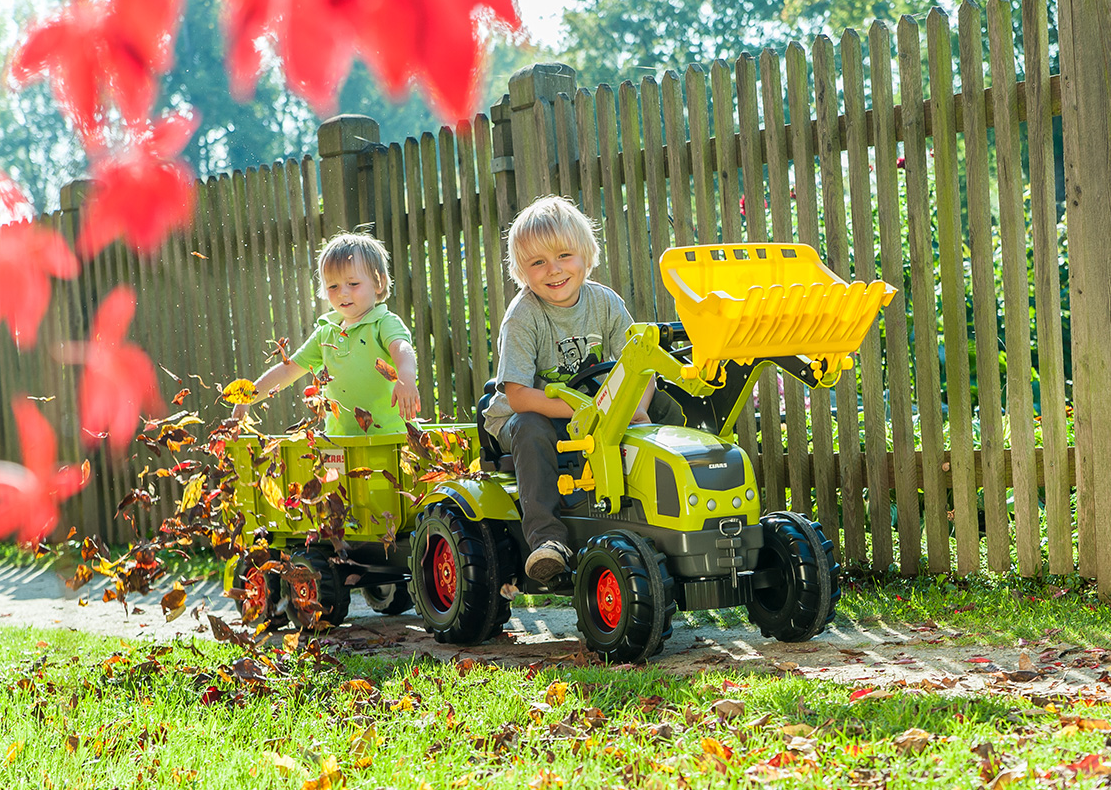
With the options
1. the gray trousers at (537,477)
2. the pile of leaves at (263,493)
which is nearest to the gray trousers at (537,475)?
the gray trousers at (537,477)

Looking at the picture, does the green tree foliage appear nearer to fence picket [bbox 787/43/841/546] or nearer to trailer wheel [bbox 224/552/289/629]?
trailer wheel [bbox 224/552/289/629]

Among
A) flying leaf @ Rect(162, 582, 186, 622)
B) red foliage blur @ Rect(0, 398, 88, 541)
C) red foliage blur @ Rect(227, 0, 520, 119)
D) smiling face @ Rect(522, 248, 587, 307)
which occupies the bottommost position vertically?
flying leaf @ Rect(162, 582, 186, 622)

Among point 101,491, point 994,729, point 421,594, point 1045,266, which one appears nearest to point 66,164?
point 994,729

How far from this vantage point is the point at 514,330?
152 inches

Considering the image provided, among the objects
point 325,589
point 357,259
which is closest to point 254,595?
point 325,589

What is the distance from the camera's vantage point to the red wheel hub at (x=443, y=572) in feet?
13.1

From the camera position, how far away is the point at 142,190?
52.7 inches

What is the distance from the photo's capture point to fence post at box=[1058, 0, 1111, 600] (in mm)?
3826

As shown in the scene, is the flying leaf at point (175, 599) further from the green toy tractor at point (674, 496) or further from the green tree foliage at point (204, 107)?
the green tree foliage at point (204, 107)

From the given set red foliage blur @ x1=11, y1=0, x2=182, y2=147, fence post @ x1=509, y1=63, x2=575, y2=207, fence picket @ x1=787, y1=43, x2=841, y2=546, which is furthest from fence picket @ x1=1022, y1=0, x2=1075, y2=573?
red foliage blur @ x1=11, y1=0, x2=182, y2=147

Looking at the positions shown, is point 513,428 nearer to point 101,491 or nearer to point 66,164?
point 66,164

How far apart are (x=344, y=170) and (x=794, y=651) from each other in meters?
3.69

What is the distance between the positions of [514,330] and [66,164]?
99.9 inches

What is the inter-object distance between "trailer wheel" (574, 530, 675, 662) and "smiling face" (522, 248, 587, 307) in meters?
0.88
